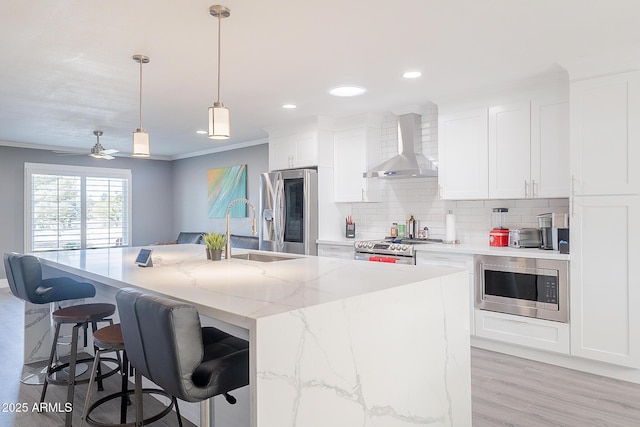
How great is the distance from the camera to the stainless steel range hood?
4.61 m

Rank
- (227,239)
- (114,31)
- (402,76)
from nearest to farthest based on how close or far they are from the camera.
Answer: (114,31) → (227,239) → (402,76)

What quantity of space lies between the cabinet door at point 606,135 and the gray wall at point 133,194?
7.80 m

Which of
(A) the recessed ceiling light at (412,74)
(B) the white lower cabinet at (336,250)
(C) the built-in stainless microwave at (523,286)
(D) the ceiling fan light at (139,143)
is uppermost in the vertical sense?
(A) the recessed ceiling light at (412,74)

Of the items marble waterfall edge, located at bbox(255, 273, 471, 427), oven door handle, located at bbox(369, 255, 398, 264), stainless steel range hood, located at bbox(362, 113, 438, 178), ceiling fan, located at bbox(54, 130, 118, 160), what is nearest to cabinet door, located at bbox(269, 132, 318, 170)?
stainless steel range hood, located at bbox(362, 113, 438, 178)

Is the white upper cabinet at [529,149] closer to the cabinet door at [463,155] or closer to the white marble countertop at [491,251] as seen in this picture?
the cabinet door at [463,155]

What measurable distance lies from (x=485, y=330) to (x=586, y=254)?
1.11 meters

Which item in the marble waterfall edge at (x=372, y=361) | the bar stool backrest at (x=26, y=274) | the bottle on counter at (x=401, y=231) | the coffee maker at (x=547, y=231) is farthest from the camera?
the bottle on counter at (x=401, y=231)

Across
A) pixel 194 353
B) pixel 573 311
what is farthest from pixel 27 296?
pixel 573 311

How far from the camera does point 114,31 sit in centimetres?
279

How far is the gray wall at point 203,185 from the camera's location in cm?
743

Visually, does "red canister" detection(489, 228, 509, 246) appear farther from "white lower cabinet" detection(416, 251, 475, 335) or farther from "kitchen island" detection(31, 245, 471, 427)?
"kitchen island" detection(31, 245, 471, 427)

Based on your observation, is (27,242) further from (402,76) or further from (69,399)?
(402,76)

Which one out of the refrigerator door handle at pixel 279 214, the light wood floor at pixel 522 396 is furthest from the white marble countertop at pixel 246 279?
the refrigerator door handle at pixel 279 214

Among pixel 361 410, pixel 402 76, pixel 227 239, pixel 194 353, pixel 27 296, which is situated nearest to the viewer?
pixel 194 353
